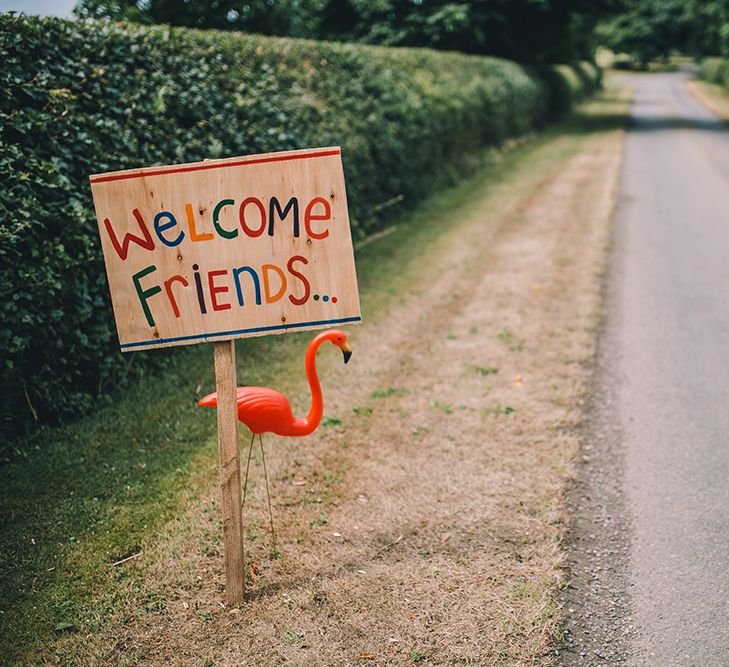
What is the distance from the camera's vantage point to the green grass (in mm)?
3182

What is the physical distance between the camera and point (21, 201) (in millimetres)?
4258

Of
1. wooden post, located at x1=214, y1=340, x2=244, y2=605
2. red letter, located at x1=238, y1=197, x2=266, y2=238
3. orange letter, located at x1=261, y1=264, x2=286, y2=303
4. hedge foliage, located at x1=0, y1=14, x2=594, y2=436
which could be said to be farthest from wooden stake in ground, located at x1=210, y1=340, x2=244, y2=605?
hedge foliage, located at x1=0, y1=14, x2=594, y2=436

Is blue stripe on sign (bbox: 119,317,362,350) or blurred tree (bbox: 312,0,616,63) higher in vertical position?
blurred tree (bbox: 312,0,616,63)

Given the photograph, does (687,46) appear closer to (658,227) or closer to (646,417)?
(658,227)

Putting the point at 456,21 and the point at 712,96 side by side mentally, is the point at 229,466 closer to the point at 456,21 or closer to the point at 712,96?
the point at 456,21

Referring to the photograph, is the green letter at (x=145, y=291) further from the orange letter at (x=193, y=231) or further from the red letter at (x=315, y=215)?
the red letter at (x=315, y=215)

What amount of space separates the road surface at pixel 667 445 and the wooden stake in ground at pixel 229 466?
161 centimetres

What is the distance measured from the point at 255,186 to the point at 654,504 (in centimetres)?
296

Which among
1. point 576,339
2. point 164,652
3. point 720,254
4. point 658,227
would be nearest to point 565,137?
point 658,227

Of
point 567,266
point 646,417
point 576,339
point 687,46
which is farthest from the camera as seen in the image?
point 687,46

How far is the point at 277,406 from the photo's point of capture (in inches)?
137

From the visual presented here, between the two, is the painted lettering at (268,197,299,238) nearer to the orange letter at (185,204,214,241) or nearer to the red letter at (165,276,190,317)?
the orange letter at (185,204,214,241)

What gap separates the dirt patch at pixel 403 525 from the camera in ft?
9.75

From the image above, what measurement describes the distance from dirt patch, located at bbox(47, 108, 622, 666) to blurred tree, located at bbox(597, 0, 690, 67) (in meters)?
72.6
